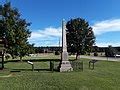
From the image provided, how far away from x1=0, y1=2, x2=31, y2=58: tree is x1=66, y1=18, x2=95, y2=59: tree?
28195mm

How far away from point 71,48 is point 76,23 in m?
5.78

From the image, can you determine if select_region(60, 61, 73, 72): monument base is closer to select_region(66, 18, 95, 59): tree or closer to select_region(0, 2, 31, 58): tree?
select_region(0, 2, 31, 58): tree

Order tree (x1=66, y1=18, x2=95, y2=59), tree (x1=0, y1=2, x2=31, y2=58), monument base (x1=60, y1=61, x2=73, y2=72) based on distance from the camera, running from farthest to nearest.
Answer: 1. tree (x1=66, y1=18, x2=95, y2=59)
2. tree (x1=0, y1=2, x2=31, y2=58)
3. monument base (x1=60, y1=61, x2=73, y2=72)

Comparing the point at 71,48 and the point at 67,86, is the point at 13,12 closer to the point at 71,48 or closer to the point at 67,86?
the point at 67,86

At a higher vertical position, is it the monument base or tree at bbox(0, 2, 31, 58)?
tree at bbox(0, 2, 31, 58)

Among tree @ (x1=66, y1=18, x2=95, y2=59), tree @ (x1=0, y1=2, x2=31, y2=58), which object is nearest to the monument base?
tree @ (x1=0, y1=2, x2=31, y2=58)

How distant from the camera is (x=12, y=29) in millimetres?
32219

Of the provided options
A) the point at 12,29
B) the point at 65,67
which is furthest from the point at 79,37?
the point at 65,67

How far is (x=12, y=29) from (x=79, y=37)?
100 ft

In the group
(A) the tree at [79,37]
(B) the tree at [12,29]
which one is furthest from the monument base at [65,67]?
(A) the tree at [79,37]

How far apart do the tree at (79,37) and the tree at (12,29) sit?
28.2 metres

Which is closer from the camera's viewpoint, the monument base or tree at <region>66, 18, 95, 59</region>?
the monument base

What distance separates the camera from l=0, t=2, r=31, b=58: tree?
3189 cm

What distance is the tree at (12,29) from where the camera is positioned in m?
31.9
